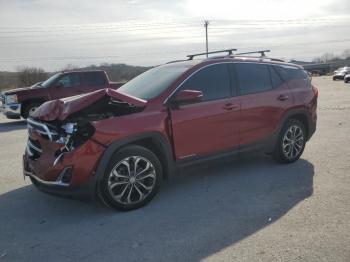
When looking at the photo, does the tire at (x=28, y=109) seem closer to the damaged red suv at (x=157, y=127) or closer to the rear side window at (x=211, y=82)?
the damaged red suv at (x=157, y=127)

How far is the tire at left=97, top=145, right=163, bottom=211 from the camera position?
4965 mm

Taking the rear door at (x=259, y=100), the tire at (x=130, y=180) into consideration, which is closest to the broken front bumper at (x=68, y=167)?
the tire at (x=130, y=180)

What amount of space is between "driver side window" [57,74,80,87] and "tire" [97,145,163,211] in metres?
11.5

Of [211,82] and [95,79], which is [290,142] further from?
[95,79]

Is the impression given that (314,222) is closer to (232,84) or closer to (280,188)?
(280,188)

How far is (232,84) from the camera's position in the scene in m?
6.25

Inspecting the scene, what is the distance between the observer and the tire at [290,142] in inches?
274

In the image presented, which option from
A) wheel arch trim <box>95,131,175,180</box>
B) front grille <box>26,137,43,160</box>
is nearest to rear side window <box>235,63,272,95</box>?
wheel arch trim <box>95,131,175,180</box>

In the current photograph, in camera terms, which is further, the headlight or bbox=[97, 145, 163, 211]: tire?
the headlight

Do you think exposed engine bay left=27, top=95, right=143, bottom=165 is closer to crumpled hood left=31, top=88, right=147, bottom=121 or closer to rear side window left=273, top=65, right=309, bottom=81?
crumpled hood left=31, top=88, right=147, bottom=121

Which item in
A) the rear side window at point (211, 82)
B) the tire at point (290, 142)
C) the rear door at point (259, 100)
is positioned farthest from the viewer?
the tire at point (290, 142)

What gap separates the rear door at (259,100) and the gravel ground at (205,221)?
26.1 inches

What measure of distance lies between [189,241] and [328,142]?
216 inches

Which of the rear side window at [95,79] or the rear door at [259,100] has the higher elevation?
the rear door at [259,100]
